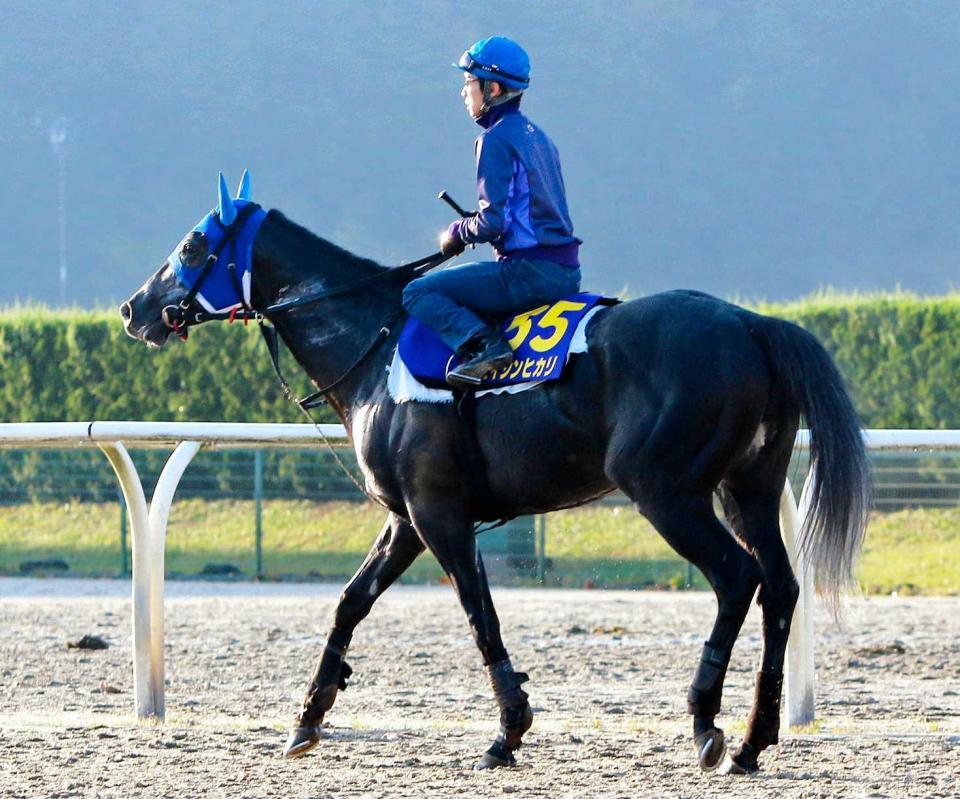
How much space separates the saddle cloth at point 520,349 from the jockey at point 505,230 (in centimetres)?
7

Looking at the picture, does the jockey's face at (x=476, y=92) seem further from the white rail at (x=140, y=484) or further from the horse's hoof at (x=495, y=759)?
the horse's hoof at (x=495, y=759)

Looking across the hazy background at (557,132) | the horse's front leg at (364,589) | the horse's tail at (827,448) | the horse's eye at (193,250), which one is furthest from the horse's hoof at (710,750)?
the hazy background at (557,132)

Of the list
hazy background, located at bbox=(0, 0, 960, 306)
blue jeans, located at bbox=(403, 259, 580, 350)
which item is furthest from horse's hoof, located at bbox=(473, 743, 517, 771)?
hazy background, located at bbox=(0, 0, 960, 306)

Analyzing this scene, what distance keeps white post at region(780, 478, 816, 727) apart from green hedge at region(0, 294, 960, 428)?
9.84 metres

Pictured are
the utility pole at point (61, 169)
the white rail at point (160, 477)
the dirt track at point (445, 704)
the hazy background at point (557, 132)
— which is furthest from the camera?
the utility pole at point (61, 169)

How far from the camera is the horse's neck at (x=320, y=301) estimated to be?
19.6 ft

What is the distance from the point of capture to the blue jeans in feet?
18.1

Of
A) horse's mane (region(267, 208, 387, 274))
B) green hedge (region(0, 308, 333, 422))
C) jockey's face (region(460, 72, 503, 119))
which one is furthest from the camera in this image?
green hedge (region(0, 308, 333, 422))

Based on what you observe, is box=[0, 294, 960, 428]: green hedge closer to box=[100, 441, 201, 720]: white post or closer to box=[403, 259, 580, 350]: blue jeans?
box=[100, 441, 201, 720]: white post

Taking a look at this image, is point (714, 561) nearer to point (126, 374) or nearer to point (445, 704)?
point (445, 704)

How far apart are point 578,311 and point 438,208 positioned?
27.3 m

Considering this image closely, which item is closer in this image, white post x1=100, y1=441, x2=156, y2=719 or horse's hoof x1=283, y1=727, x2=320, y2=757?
horse's hoof x1=283, y1=727, x2=320, y2=757

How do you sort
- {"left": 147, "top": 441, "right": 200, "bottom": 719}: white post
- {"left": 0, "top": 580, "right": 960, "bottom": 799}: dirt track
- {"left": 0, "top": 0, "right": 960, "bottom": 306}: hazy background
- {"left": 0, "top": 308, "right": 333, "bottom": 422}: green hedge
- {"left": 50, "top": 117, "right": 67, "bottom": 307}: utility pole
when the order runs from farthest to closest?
{"left": 50, "top": 117, "right": 67, "bottom": 307}: utility pole < {"left": 0, "top": 0, "right": 960, "bottom": 306}: hazy background < {"left": 0, "top": 308, "right": 333, "bottom": 422}: green hedge < {"left": 147, "top": 441, "right": 200, "bottom": 719}: white post < {"left": 0, "top": 580, "right": 960, "bottom": 799}: dirt track

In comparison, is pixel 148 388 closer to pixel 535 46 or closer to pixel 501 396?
pixel 501 396
